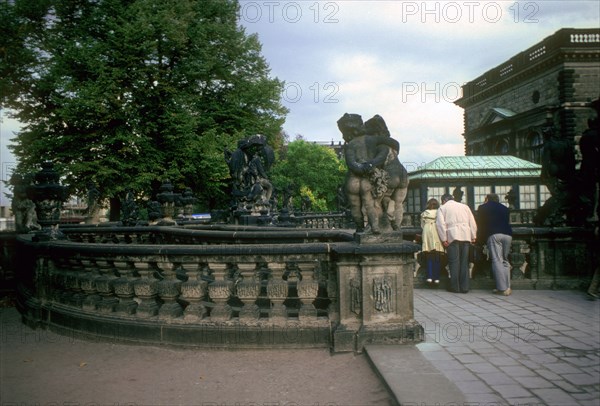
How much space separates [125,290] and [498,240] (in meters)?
6.07

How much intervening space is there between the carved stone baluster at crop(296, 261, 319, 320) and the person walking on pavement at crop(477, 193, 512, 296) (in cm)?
426

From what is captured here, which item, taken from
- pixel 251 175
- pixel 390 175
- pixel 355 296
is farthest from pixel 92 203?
pixel 355 296

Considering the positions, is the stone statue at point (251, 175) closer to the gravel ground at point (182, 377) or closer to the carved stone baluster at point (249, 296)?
the gravel ground at point (182, 377)

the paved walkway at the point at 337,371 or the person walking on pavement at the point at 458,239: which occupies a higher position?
the person walking on pavement at the point at 458,239

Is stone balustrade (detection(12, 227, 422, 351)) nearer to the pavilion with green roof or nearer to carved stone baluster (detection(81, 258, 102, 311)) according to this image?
carved stone baluster (detection(81, 258, 102, 311))

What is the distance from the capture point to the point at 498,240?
8055mm

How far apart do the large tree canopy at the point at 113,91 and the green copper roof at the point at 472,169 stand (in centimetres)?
1288

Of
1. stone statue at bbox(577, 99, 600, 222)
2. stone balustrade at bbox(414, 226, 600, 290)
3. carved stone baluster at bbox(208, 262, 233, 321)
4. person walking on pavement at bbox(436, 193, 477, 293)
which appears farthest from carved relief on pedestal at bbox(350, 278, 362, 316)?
stone statue at bbox(577, 99, 600, 222)

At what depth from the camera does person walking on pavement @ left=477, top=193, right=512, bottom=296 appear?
7.93 metres

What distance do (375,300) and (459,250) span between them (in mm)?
3848

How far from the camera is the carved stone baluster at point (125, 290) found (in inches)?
219

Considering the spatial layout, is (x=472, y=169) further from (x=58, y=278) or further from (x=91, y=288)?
(x=91, y=288)

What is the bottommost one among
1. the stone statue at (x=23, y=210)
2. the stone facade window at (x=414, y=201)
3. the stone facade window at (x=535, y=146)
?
the stone statue at (x=23, y=210)

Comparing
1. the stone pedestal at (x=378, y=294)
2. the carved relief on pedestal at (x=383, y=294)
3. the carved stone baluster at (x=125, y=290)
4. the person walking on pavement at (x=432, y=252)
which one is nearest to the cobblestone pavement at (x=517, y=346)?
the stone pedestal at (x=378, y=294)
